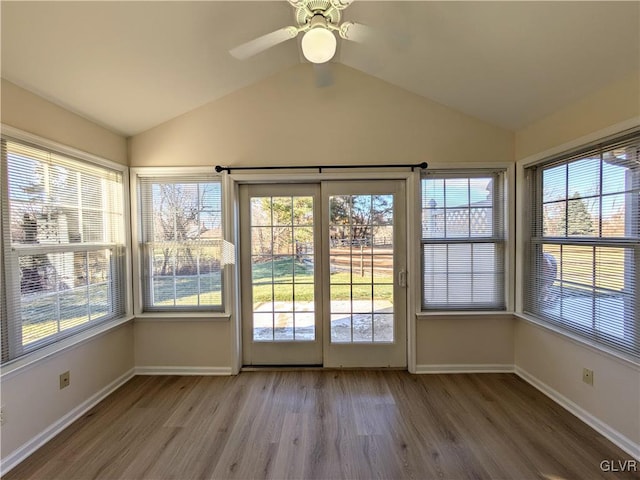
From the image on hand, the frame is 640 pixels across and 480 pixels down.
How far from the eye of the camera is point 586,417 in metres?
2.03

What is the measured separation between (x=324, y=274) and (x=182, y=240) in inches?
56.5

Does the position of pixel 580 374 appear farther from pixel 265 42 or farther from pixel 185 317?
pixel 185 317

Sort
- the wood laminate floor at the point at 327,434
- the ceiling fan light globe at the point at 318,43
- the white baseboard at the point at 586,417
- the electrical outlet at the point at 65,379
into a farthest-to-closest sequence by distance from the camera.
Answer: the electrical outlet at the point at 65,379, the white baseboard at the point at 586,417, the wood laminate floor at the point at 327,434, the ceiling fan light globe at the point at 318,43

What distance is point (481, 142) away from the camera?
8.89 ft

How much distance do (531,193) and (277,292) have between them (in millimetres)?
2568

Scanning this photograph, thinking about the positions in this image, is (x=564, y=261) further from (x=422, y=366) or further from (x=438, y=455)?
(x=438, y=455)

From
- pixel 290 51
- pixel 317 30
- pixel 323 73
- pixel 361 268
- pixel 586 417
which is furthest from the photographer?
pixel 361 268

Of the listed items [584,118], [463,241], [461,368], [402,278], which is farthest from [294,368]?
[584,118]

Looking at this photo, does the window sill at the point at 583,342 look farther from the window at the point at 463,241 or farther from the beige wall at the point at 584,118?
the beige wall at the point at 584,118

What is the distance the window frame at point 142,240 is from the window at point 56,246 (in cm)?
10

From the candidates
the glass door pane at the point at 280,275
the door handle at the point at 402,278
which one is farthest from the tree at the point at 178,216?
the door handle at the point at 402,278

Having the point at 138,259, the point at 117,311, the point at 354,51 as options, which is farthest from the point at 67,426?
the point at 354,51

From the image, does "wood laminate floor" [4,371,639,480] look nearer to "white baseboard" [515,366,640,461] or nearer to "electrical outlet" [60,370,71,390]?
"white baseboard" [515,366,640,461]

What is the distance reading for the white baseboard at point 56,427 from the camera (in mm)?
1693
